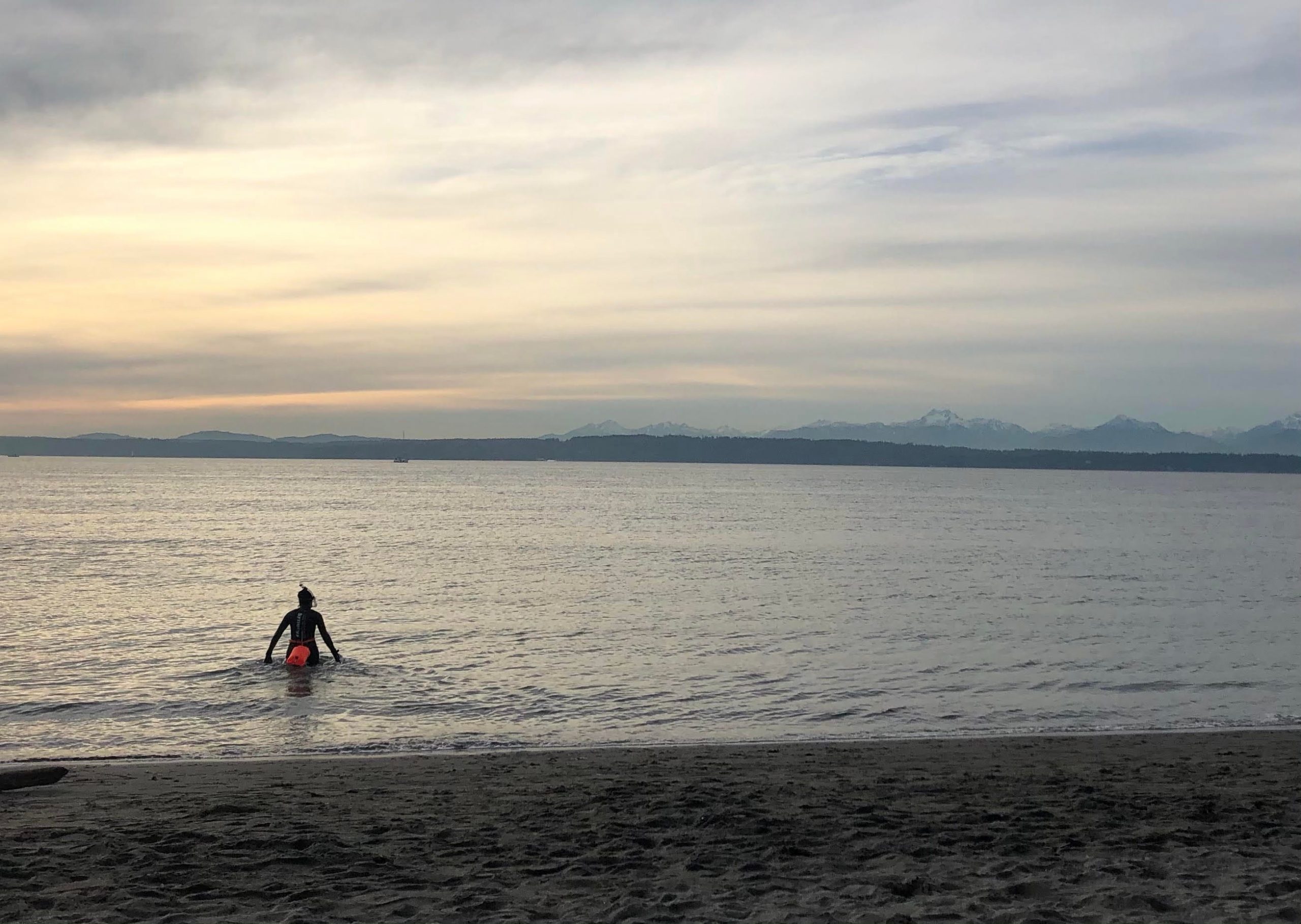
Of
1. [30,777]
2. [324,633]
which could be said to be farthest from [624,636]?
[30,777]

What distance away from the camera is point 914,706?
19.2 meters

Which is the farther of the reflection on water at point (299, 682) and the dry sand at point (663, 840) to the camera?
the reflection on water at point (299, 682)

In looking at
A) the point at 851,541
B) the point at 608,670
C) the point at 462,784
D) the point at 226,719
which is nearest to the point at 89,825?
the point at 462,784

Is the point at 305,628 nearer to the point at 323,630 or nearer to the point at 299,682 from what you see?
the point at 323,630

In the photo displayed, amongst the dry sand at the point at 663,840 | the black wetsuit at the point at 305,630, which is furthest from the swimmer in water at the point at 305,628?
the dry sand at the point at 663,840

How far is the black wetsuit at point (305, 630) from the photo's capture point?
2122 centimetres

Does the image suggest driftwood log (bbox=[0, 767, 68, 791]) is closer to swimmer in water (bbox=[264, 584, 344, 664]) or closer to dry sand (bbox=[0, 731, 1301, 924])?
dry sand (bbox=[0, 731, 1301, 924])

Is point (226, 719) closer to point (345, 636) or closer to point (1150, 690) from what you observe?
point (345, 636)

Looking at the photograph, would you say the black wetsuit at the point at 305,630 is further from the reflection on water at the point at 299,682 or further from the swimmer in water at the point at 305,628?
the reflection on water at the point at 299,682

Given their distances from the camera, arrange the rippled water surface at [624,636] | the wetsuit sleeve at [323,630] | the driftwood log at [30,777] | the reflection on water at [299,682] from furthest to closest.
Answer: the wetsuit sleeve at [323,630] → the reflection on water at [299,682] → the rippled water surface at [624,636] → the driftwood log at [30,777]

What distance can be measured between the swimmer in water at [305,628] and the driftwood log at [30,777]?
366 inches

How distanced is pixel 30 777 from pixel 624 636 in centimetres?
1742

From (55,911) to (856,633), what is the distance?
23722mm

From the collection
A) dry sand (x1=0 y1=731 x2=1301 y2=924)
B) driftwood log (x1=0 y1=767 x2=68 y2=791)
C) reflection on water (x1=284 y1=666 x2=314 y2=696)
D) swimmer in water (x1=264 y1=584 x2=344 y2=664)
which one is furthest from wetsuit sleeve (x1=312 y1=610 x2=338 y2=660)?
driftwood log (x1=0 y1=767 x2=68 y2=791)
